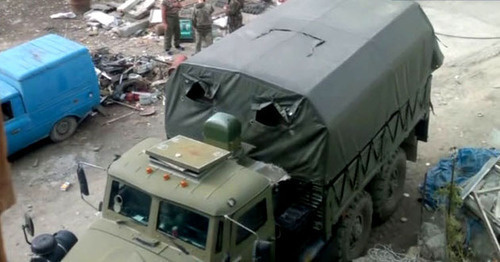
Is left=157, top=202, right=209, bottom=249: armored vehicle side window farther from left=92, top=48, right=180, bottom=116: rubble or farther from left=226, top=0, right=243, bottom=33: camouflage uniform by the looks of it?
left=226, top=0, right=243, bottom=33: camouflage uniform

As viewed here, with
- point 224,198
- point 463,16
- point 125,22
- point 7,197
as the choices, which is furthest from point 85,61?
point 7,197

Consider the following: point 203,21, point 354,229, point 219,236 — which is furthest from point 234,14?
point 219,236

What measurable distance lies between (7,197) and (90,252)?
4491mm

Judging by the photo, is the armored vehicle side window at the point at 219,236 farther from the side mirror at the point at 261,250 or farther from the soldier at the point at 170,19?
the soldier at the point at 170,19

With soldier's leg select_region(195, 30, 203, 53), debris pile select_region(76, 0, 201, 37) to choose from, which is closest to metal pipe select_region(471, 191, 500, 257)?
soldier's leg select_region(195, 30, 203, 53)

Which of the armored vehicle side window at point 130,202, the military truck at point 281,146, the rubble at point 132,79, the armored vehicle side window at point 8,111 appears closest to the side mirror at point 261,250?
the military truck at point 281,146

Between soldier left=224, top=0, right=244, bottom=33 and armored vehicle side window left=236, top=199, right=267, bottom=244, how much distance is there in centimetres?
897

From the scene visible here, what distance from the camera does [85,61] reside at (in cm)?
1198

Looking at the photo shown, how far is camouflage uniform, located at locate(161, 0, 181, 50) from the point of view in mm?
14652

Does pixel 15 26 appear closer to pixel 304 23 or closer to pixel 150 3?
pixel 150 3

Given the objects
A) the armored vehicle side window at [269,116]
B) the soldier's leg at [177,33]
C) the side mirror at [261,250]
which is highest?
the armored vehicle side window at [269,116]

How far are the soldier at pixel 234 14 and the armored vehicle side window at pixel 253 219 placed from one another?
897 cm

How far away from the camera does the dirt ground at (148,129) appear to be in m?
9.76

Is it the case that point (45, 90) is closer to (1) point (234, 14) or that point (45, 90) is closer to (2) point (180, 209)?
(1) point (234, 14)
